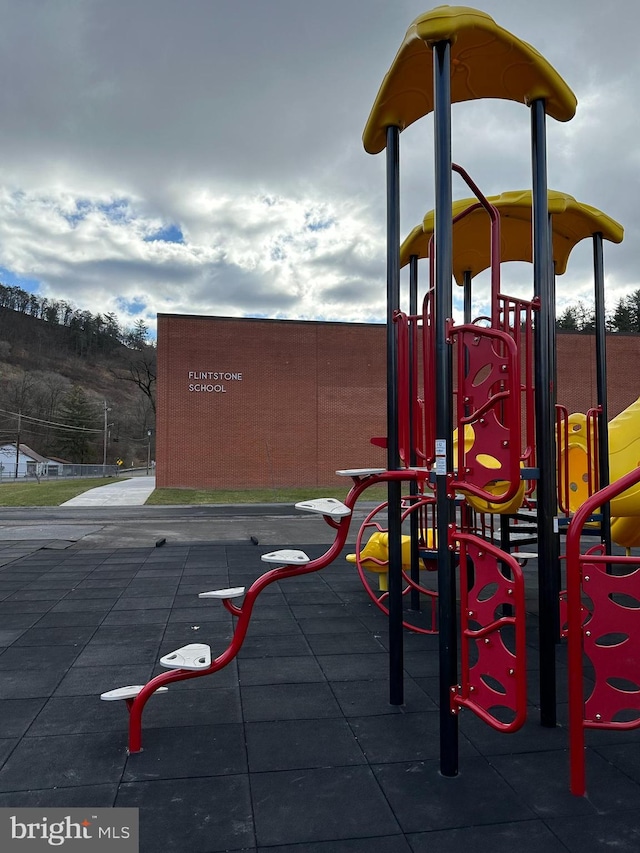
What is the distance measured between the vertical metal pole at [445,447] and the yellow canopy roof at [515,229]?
2.10 metres

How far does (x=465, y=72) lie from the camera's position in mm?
3510

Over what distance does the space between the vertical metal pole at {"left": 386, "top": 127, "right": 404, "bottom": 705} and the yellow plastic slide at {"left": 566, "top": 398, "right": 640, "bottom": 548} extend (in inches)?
101

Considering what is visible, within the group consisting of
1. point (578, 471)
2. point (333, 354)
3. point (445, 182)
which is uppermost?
point (333, 354)

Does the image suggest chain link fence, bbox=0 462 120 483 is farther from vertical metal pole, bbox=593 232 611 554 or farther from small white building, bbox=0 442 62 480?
vertical metal pole, bbox=593 232 611 554

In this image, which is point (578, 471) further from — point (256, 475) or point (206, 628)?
point (256, 475)

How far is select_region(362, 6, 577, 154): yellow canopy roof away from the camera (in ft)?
9.89

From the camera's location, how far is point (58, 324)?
9119 centimetres

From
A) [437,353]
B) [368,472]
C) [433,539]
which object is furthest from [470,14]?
[433,539]

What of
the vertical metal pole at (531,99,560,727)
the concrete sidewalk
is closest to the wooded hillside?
the concrete sidewalk

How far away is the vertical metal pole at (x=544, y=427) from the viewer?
3.37m

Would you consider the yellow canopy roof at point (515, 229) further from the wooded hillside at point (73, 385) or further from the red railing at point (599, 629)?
the wooded hillside at point (73, 385)

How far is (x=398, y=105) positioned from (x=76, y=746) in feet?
13.2

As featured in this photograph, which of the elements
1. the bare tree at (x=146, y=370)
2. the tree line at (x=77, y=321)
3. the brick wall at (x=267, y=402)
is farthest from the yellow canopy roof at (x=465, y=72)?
the tree line at (x=77, y=321)
